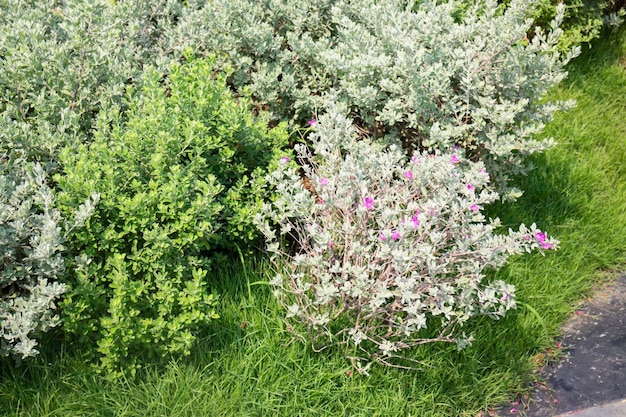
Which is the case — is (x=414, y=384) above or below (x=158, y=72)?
below

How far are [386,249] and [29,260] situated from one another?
161 cm

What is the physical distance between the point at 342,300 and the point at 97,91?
5.89ft

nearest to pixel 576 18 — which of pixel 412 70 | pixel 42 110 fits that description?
pixel 412 70

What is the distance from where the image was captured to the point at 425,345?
3.45 metres

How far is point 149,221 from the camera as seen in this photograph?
3.18m

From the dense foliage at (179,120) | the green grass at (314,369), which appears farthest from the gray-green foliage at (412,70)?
the green grass at (314,369)

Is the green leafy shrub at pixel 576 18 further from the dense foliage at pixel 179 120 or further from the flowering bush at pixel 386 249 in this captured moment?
the flowering bush at pixel 386 249

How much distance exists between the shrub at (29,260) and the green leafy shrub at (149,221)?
0.32 feet

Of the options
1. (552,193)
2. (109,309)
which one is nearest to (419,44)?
(552,193)

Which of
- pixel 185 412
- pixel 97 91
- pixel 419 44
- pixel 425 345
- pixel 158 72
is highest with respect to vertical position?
pixel 419 44

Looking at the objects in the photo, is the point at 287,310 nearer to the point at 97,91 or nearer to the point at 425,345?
the point at 425,345

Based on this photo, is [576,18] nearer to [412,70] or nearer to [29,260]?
[412,70]

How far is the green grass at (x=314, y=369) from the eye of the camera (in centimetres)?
311

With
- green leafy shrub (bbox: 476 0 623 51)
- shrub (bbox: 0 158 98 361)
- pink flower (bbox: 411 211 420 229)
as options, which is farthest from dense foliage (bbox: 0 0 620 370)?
green leafy shrub (bbox: 476 0 623 51)
